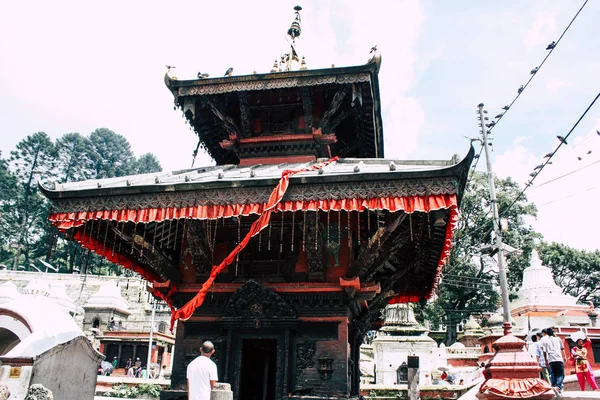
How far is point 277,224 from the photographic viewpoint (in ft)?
32.7

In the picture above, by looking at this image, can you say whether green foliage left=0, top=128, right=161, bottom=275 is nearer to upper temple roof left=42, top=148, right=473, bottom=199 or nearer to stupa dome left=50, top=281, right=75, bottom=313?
stupa dome left=50, top=281, right=75, bottom=313

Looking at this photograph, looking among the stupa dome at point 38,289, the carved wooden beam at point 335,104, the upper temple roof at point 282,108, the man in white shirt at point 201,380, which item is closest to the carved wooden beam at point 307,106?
the upper temple roof at point 282,108

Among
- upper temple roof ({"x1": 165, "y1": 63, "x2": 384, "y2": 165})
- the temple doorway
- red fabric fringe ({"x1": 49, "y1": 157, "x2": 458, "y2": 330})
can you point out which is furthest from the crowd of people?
upper temple roof ({"x1": 165, "y1": 63, "x2": 384, "y2": 165})

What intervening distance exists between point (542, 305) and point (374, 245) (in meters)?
42.4

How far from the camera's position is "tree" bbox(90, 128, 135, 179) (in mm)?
91312

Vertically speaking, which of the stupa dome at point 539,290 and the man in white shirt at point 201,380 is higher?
the stupa dome at point 539,290

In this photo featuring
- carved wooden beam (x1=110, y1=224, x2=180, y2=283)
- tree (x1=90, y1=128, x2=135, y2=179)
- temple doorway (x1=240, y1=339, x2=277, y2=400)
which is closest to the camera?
carved wooden beam (x1=110, y1=224, x2=180, y2=283)

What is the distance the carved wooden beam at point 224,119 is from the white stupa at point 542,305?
3575 cm

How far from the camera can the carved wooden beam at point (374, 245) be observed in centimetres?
827

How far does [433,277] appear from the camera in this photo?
13.0 m

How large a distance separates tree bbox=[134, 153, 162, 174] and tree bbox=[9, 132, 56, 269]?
15.9 metres

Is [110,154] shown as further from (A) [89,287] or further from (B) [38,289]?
(B) [38,289]

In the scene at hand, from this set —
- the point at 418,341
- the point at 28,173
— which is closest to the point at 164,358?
the point at 418,341

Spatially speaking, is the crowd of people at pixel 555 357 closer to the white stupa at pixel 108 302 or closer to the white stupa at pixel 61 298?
the white stupa at pixel 108 302
